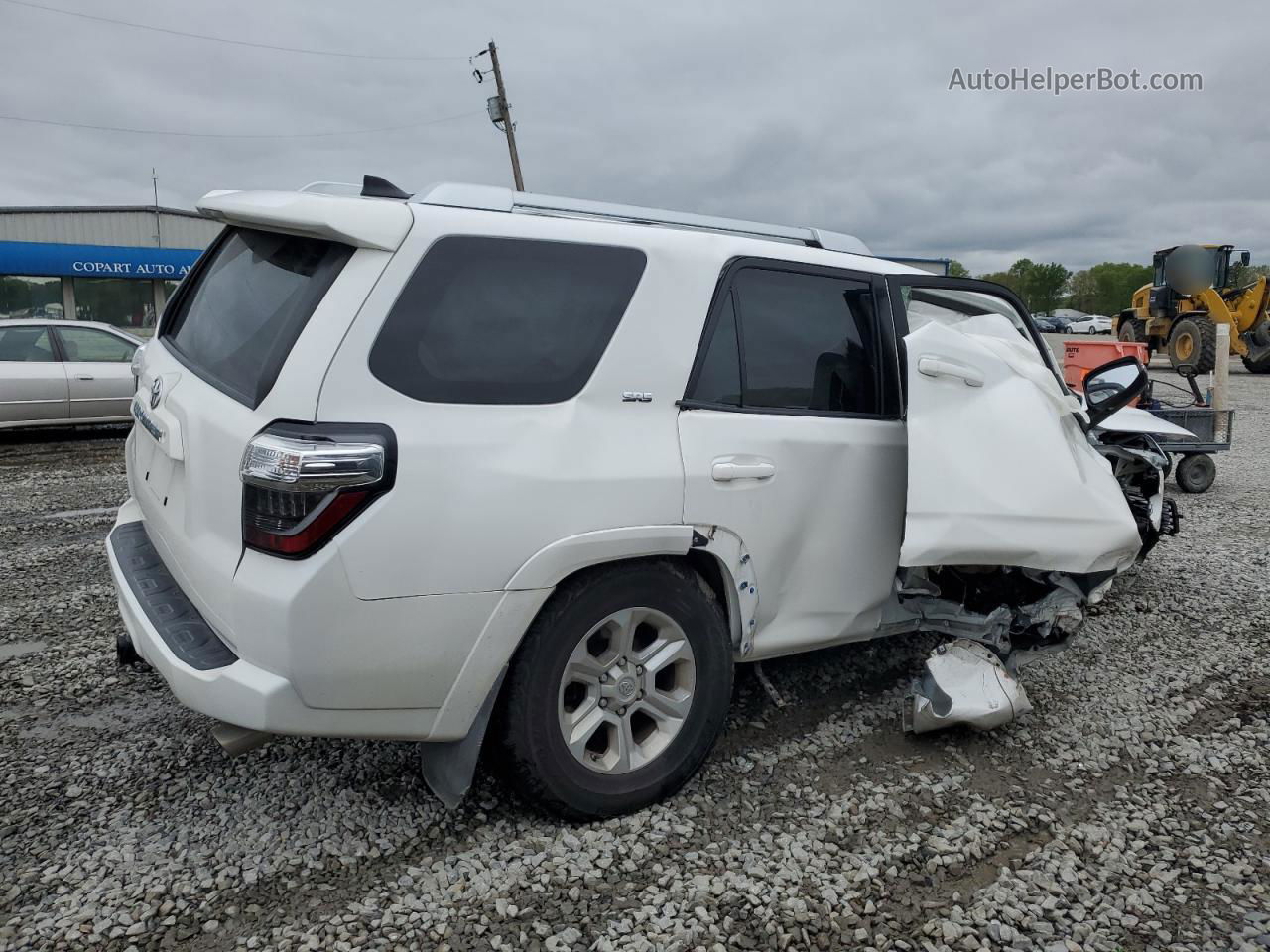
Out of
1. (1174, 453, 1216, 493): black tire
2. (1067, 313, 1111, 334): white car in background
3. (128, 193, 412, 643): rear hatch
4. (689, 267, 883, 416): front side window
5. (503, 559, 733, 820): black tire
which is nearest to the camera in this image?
(128, 193, 412, 643): rear hatch

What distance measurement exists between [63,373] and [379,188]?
31.2ft

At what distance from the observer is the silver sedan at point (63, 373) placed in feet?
33.1

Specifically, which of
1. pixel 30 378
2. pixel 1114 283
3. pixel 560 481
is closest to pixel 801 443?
pixel 560 481

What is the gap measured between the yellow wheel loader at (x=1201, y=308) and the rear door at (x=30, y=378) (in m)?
19.9

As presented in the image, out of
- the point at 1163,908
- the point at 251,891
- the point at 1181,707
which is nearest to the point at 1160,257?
the point at 1181,707

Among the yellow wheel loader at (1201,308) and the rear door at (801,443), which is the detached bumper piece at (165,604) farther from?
the yellow wheel loader at (1201,308)

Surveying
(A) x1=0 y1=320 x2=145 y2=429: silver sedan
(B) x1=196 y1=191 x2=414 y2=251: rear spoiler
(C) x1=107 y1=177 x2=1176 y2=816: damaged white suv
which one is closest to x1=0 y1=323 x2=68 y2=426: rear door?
(A) x1=0 y1=320 x2=145 y2=429: silver sedan

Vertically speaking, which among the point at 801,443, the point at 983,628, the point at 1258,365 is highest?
the point at 1258,365

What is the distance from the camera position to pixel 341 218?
7.80ft

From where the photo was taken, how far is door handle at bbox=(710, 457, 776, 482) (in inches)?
111

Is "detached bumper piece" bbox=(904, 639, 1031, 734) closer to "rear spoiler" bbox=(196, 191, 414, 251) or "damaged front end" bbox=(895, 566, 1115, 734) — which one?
"damaged front end" bbox=(895, 566, 1115, 734)

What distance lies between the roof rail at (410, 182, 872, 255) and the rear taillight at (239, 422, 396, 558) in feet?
2.70

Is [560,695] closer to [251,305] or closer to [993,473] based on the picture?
[251,305]

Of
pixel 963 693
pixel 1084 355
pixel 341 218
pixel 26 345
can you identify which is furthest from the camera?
pixel 26 345
